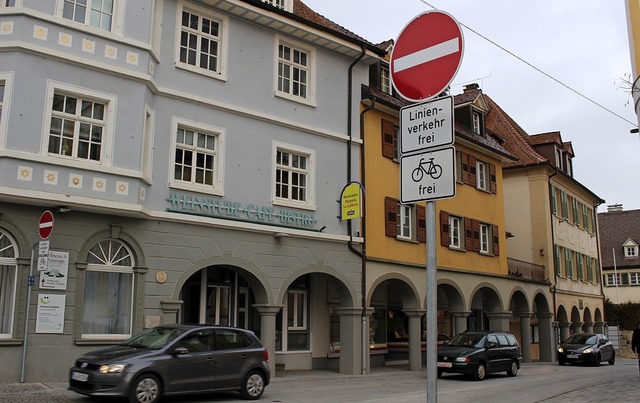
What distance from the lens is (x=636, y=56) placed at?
989 centimetres

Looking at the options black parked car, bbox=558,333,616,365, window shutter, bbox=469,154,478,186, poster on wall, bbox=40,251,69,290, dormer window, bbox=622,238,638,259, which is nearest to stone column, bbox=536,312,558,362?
black parked car, bbox=558,333,616,365

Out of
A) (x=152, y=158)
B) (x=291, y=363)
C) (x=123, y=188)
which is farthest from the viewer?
(x=291, y=363)

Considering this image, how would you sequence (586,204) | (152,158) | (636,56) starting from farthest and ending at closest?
(586,204), (152,158), (636,56)

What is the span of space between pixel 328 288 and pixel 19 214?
11.3 metres

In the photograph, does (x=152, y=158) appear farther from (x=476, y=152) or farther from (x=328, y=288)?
(x=476, y=152)

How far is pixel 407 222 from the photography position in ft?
83.5

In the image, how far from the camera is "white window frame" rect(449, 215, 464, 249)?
28203 millimetres

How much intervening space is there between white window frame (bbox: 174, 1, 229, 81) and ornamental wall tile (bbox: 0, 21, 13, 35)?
432 cm

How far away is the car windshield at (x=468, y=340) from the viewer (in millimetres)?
22516

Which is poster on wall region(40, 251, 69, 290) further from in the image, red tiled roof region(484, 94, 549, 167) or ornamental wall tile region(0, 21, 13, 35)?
red tiled roof region(484, 94, 549, 167)

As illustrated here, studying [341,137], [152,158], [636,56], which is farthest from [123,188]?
[636,56]

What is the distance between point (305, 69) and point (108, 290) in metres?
9.71

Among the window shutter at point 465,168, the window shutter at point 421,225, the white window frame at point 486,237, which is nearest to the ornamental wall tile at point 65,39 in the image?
the window shutter at point 421,225

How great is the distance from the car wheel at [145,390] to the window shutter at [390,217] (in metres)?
12.8
